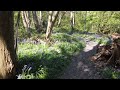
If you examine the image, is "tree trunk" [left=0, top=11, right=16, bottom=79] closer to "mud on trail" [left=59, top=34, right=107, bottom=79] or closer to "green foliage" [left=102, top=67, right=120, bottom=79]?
"mud on trail" [left=59, top=34, right=107, bottom=79]

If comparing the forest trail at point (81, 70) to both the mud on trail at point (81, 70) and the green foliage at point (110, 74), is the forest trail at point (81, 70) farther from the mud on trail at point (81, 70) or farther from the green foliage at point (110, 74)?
the green foliage at point (110, 74)

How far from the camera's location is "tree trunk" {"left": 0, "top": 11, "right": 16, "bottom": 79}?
5930mm

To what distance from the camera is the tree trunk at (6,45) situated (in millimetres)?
5930

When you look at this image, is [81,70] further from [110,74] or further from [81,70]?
[110,74]

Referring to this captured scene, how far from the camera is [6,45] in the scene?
20.4 feet

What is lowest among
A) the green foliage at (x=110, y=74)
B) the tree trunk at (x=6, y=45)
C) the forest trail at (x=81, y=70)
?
the forest trail at (x=81, y=70)

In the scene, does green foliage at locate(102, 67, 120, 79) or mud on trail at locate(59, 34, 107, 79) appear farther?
mud on trail at locate(59, 34, 107, 79)

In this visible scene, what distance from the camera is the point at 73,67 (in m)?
9.80

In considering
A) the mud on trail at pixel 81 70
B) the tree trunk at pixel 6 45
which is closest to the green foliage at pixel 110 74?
the mud on trail at pixel 81 70

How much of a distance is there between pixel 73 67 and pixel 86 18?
19027mm

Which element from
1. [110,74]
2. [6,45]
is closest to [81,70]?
[110,74]

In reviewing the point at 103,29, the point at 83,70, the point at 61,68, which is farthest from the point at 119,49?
the point at 103,29

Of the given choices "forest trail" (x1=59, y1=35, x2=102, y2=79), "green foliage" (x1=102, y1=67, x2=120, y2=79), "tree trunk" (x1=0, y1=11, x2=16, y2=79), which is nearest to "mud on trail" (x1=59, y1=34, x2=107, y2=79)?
"forest trail" (x1=59, y1=35, x2=102, y2=79)
